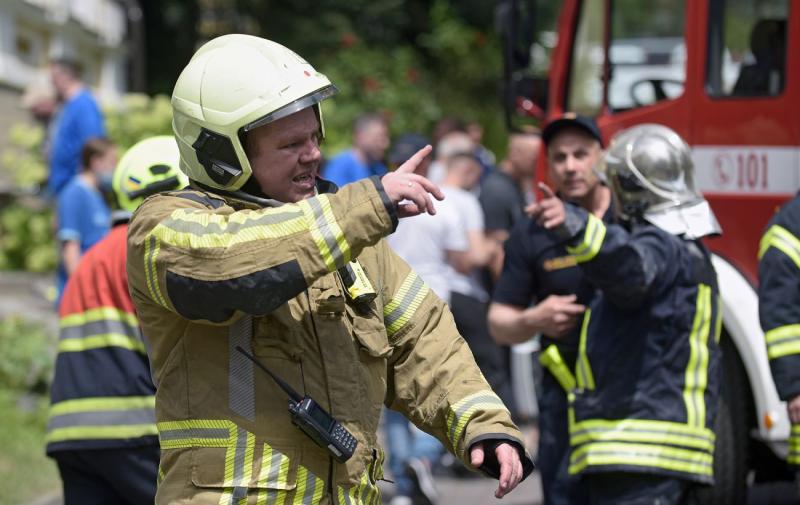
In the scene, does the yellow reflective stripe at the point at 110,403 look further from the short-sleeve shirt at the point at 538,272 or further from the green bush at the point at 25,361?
the green bush at the point at 25,361

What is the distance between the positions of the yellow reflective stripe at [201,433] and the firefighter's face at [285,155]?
53cm

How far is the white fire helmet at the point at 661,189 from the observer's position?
14.8 ft

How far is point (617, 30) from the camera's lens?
712 cm

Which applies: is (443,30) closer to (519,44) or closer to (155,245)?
(519,44)

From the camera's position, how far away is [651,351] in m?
4.39

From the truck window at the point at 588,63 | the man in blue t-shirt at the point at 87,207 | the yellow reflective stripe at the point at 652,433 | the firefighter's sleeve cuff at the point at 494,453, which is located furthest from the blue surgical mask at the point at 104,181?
the firefighter's sleeve cuff at the point at 494,453

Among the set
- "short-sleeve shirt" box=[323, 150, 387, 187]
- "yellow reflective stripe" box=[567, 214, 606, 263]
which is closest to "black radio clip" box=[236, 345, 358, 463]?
"yellow reflective stripe" box=[567, 214, 606, 263]

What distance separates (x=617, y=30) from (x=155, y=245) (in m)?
4.87

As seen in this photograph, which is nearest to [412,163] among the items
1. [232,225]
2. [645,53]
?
[232,225]

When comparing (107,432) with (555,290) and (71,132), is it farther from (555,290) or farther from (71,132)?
(71,132)

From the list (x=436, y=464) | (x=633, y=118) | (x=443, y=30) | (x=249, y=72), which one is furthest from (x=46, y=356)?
(x=443, y=30)

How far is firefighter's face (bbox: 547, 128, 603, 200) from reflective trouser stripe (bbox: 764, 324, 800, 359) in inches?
36.5

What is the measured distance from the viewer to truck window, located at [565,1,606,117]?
7250mm

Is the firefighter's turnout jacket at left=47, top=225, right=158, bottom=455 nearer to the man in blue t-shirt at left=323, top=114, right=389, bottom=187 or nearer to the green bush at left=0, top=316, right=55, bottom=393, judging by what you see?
the green bush at left=0, top=316, right=55, bottom=393
